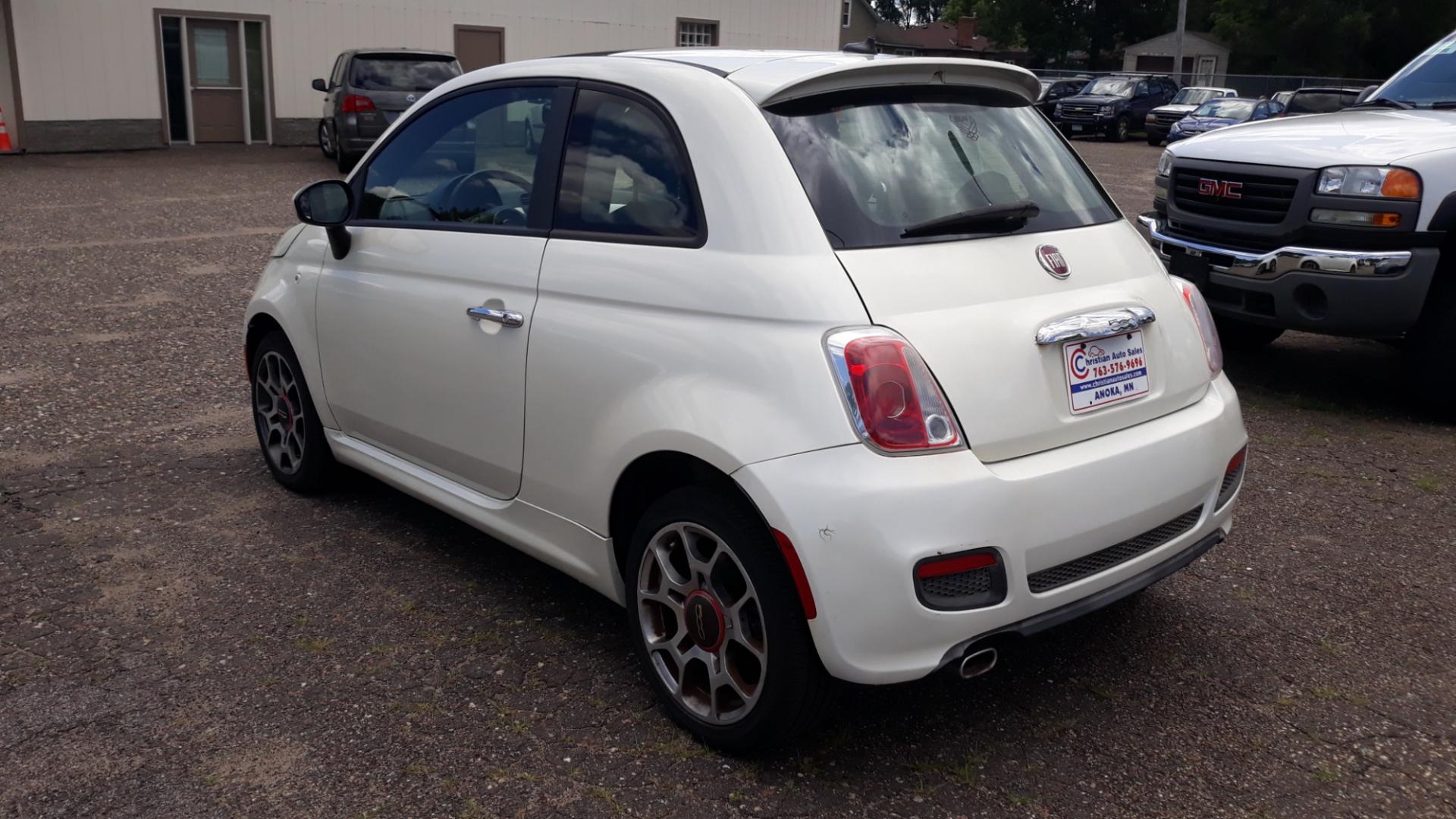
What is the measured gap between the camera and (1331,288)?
593 cm

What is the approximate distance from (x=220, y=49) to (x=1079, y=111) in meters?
22.2

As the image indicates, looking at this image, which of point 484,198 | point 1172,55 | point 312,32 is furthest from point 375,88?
point 1172,55

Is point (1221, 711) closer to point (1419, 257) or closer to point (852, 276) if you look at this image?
point (852, 276)

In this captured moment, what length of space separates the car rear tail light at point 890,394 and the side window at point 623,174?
1.96 ft

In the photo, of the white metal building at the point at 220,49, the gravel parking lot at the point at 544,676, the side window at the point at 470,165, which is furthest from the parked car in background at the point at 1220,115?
the side window at the point at 470,165

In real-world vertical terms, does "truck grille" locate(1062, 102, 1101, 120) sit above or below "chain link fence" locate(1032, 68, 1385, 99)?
below

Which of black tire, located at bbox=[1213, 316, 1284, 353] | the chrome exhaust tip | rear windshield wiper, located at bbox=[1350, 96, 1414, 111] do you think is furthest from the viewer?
black tire, located at bbox=[1213, 316, 1284, 353]

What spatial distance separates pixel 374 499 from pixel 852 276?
2.75m

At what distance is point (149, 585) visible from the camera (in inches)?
161

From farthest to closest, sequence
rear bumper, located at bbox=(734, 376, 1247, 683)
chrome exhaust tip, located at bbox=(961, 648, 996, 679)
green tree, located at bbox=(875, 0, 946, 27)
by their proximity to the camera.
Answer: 1. green tree, located at bbox=(875, 0, 946, 27)
2. chrome exhaust tip, located at bbox=(961, 648, 996, 679)
3. rear bumper, located at bbox=(734, 376, 1247, 683)

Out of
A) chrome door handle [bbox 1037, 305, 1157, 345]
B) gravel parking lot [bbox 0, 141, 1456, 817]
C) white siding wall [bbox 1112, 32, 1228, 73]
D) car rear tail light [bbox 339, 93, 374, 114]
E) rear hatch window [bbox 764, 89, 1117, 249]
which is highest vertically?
white siding wall [bbox 1112, 32, 1228, 73]

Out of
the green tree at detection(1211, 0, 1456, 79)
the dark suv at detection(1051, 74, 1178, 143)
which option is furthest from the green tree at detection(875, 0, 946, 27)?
the dark suv at detection(1051, 74, 1178, 143)

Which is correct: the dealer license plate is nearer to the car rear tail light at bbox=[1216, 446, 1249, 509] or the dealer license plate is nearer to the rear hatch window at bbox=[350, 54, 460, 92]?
the car rear tail light at bbox=[1216, 446, 1249, 509]

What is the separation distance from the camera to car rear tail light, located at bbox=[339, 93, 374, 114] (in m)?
16.5
